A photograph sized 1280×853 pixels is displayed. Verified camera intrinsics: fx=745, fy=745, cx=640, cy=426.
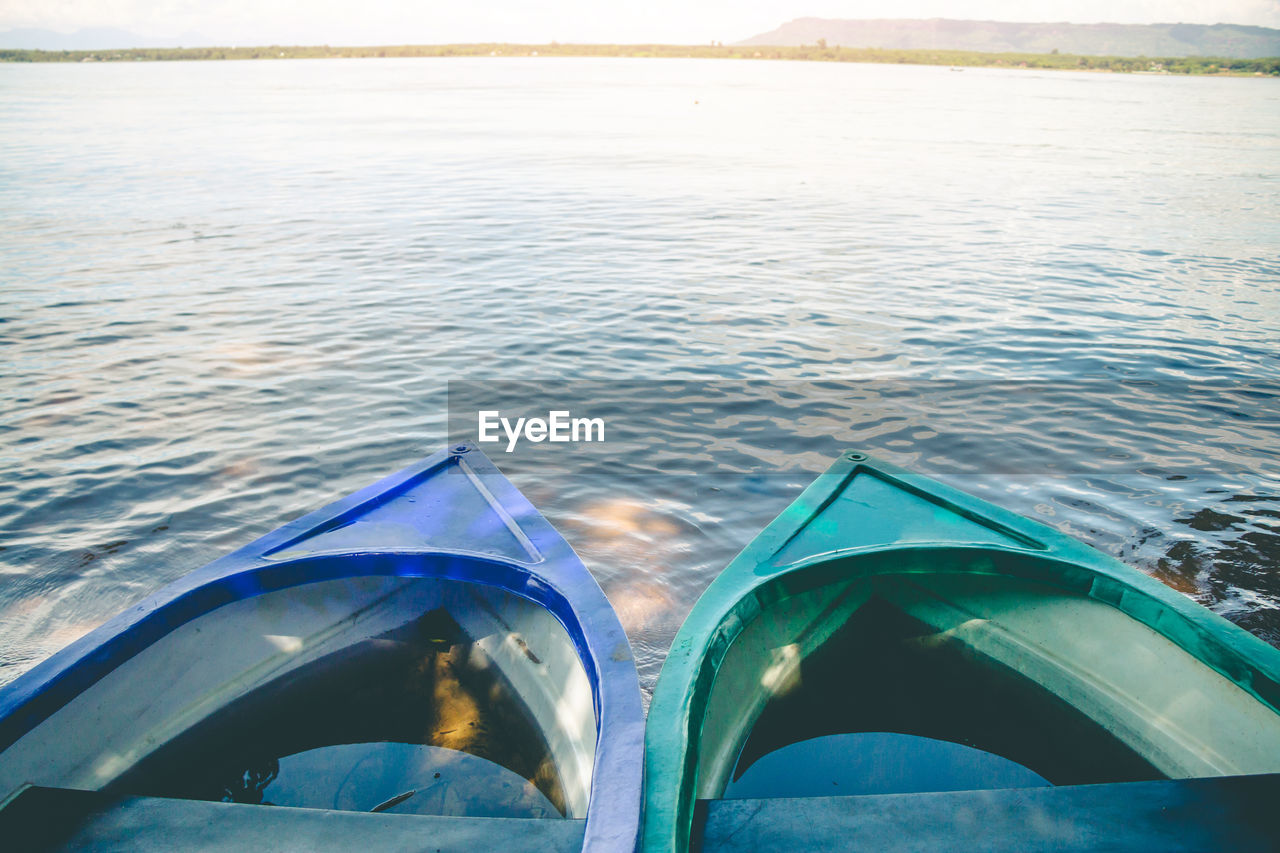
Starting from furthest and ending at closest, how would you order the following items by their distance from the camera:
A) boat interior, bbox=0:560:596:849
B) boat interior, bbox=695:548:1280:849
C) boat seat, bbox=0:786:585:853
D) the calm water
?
the calm water < boat interior, bbox=695:548:1280:849 < boat interior, bbox=0:560:596:849 < boat seat, bbox=0:786:585:853

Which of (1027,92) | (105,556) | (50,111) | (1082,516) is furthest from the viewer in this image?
(1027,92)

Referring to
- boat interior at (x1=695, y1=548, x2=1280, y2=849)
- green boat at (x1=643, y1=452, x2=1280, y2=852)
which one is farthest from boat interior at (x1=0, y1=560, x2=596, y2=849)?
boat interior at (x1=695, y1=548, x2=1280, y2=849)

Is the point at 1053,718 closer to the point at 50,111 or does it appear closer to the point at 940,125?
the point at 940,125

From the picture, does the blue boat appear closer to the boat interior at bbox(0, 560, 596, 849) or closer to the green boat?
the boat interior at bbox(0, 560, 596, 849)

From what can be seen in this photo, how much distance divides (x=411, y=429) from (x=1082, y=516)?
5953 mm

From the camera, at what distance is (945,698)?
364cm

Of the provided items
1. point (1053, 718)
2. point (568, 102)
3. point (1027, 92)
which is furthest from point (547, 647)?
point (1027, 92)

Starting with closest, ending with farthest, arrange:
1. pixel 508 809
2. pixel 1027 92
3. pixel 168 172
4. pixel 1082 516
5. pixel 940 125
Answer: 1. pixel 508 809
2. pixel 1082 516
3. pixel 168 172
4. pixel 940 125
5. pixel 1027 92

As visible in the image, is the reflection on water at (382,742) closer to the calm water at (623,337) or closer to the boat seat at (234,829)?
the boat seat at (234,829)

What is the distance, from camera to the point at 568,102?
5088 centimetres

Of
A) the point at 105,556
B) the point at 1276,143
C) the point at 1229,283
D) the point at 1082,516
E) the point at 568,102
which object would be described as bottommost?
the point at 105,556

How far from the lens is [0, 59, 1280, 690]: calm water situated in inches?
225

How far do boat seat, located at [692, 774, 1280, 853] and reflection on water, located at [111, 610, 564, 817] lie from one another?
3.18 feet

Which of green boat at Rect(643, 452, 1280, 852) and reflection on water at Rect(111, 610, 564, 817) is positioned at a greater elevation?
green boat at Rect(643, 452, 1280, 852)
